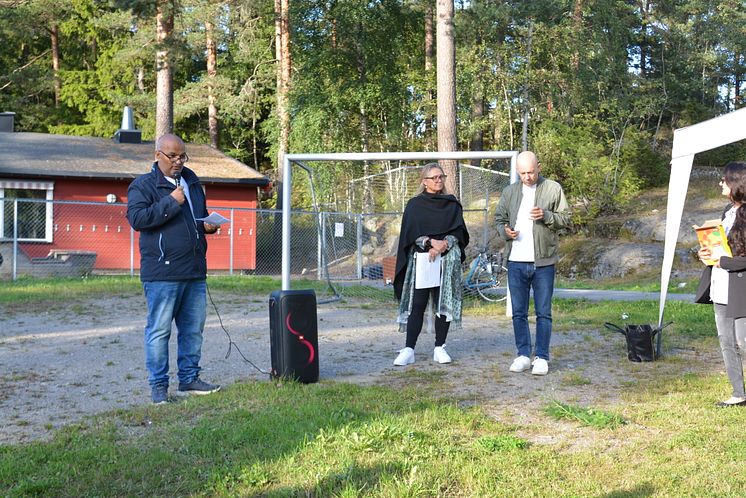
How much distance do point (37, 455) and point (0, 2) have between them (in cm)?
3281

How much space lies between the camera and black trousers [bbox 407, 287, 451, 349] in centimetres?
683

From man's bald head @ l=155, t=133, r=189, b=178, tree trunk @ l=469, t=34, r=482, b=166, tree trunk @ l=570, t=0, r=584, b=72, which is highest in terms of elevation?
tree trunk @ l=570, t=0, r=584, b=72

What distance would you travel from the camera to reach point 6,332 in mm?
8922

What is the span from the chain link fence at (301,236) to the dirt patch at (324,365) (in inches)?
166

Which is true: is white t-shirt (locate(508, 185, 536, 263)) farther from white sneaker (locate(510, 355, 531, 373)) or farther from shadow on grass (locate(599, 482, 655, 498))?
shadow on grass (locate(599, 482, 655, 498))

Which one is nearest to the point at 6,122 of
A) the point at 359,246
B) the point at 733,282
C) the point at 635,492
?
the point at 359,246

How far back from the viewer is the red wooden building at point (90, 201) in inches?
811

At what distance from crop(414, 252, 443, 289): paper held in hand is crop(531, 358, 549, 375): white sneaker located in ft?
3.61

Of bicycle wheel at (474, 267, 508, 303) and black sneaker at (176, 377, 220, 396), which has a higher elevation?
bicycle wheel at (474, 267, 508, 303)

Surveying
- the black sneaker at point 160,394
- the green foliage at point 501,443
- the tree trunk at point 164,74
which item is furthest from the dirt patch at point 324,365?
the tree trunk at point 164,74

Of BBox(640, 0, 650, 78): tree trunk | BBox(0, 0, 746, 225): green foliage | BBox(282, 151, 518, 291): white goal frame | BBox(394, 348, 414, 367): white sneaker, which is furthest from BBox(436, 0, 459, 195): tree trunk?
BBox(640, 0, 650, 78): tree trunk

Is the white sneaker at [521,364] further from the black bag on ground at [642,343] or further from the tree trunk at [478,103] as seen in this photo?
the tree trunk at [478,103]

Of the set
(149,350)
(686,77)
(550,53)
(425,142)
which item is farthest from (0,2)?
(149,350)

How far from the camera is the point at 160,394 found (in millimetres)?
5383
